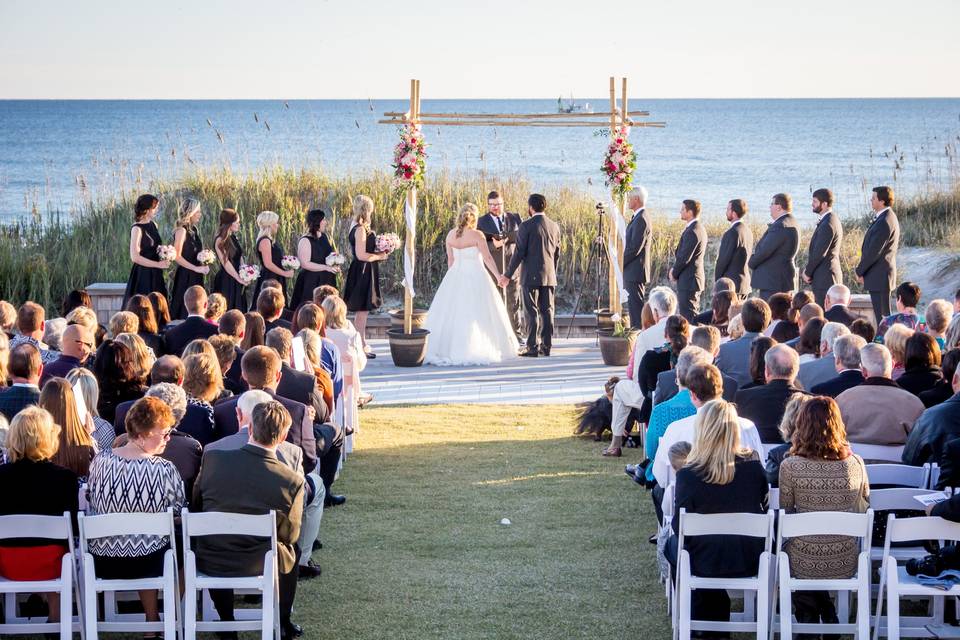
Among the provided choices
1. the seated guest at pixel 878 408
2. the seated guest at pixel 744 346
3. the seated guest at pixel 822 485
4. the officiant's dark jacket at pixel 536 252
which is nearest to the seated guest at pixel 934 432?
the seated guest at pixel 878 408

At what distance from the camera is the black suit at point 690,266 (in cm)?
1163

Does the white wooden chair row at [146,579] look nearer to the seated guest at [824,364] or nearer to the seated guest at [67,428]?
the seated guest at [67,428]

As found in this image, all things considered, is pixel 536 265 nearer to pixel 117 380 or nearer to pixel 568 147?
pixel 117 380

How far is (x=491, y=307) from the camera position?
484 inches

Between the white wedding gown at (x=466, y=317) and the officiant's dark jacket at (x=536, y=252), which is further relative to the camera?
the white wedding gown at (x=466, y=317)

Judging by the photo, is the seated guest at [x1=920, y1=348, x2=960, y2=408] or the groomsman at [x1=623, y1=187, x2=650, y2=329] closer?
the seated guest at [x1=920, y1=348, x2=960, y2=408]

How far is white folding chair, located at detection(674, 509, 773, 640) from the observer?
15.5ft

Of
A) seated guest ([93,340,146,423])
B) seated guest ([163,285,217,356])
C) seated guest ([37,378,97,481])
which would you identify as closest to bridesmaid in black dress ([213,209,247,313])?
seated guest ([163,285,217,356])

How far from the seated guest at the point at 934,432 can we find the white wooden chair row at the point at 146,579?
3066 mm

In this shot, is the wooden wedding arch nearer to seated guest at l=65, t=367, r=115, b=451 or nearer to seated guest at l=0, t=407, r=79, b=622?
seated guest at l=65, t=367, r=115, b=451

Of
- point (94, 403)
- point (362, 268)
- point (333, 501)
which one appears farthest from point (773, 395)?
point (362, 268)

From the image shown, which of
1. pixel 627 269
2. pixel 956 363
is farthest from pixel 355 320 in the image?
pixel 956 363

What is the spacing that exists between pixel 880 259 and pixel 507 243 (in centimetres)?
418

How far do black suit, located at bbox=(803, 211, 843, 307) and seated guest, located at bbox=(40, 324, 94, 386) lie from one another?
24.0 ft
